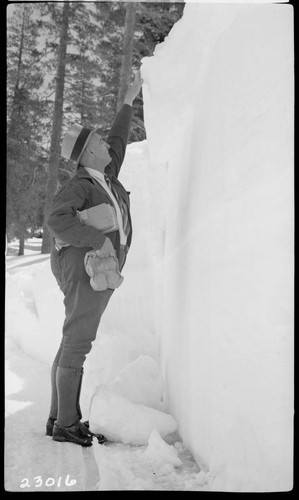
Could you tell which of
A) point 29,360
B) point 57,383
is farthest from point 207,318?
point 29,360

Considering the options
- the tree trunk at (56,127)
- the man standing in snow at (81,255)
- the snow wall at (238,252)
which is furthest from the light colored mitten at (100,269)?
the tree trunk at (56,127)

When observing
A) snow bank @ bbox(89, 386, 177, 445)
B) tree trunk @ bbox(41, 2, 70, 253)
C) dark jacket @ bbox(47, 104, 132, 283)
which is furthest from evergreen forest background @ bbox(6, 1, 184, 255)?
snow bank @ bbox(89, 386, 177, 445)

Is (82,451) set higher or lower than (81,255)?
lower

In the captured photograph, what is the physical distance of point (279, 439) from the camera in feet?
4.42

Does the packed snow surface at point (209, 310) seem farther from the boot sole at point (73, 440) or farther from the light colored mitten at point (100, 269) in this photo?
the light colored mitten at point (100, 269)

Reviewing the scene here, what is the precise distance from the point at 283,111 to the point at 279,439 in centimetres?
94

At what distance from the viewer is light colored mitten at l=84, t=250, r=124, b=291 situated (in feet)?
6.33

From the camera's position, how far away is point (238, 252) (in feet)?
5.11

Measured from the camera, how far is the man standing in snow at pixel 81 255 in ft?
6.33

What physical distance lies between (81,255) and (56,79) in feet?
13.0

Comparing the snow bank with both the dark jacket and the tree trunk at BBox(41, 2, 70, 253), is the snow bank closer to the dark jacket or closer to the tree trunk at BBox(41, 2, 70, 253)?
the dark jacket

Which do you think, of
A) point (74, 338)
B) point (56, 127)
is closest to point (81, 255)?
point (74, 338)

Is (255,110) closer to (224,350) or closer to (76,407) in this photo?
(224,350)

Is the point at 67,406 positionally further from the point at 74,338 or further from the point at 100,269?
the point at 100,269
